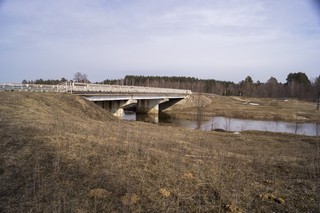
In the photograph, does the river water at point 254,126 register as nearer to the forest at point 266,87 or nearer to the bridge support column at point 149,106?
the bridge support column at point 149,106

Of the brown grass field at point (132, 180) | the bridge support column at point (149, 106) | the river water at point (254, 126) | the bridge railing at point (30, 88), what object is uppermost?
the bridge railing at point (30, 88)

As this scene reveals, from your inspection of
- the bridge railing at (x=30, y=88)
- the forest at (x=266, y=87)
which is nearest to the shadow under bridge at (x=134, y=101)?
the bridge railing at (x=30, y=88)

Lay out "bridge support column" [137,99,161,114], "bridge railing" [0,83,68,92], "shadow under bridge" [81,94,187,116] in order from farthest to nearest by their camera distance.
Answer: "bridge support column" [137,99,161,114] → "shadow under bridge" [81,94,187,116] → "bridge railing" [0,83,68,92]

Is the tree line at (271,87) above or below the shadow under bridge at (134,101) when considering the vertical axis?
above

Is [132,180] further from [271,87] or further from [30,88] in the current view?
[271,87]

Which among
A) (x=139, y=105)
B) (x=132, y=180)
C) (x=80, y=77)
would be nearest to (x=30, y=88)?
(x=132, y=180)

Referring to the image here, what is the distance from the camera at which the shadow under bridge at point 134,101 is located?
1661 inches

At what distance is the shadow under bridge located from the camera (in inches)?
1661

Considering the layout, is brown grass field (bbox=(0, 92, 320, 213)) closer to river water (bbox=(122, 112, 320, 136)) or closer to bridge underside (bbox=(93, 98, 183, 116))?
river water (bbox=(122, 112, 320, 136))

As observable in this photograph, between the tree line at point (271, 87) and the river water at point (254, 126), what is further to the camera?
the tree line at point (271, 87)

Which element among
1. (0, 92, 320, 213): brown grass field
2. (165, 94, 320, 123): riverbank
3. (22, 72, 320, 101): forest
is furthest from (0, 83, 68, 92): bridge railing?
(22, 72, 320, 101): forest

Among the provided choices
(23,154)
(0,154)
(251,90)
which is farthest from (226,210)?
(251,90)

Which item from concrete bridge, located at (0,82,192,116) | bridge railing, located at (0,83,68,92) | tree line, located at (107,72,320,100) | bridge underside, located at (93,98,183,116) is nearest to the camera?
bridge railing, located at (0,83,68,92)

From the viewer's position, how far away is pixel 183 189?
25.2 feet
